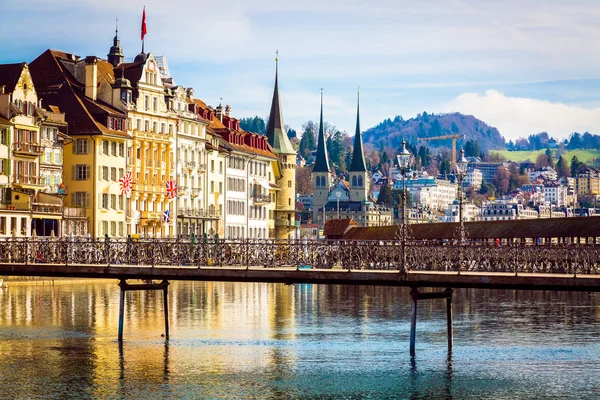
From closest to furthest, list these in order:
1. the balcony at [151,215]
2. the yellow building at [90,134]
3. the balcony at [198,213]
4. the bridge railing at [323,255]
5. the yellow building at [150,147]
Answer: the bridge railing at [323,255] < the yellow building at [90,134] < the yellow building at [150,147] < the balcony at [151,215] < the balcony at [198,213]

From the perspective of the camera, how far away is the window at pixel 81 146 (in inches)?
5925

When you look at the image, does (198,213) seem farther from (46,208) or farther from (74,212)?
(46,208)

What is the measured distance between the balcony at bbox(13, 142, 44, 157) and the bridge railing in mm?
60048

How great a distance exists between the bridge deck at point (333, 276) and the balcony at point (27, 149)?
6337 centimetres

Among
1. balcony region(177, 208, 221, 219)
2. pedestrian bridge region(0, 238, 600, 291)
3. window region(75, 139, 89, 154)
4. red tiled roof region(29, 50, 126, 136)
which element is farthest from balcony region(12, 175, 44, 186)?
pedestrian bridge region(0, 238, 600, 291)

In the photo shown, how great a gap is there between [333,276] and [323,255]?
356cm

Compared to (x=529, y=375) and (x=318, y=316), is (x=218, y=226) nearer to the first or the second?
(x=318, y=316)

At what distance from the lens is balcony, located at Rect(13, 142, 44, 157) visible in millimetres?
137875

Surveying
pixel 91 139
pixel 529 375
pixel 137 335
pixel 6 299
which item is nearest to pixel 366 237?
pixel 91 139

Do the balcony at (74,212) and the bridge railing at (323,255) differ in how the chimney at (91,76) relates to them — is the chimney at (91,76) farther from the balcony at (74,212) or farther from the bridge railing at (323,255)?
the bridge railing at (323,255)

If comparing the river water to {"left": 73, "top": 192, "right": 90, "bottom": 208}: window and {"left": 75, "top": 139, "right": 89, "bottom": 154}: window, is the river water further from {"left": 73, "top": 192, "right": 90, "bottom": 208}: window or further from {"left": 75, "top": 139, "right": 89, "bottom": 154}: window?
{"left": 75, "top": 139, "right": 89, "bottom": 154}: window

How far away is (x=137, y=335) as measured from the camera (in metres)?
81.6

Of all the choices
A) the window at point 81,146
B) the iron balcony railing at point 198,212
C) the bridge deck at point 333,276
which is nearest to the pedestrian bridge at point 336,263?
the bridge deck at point 333,276

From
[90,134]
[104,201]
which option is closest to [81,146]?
[90,134]
